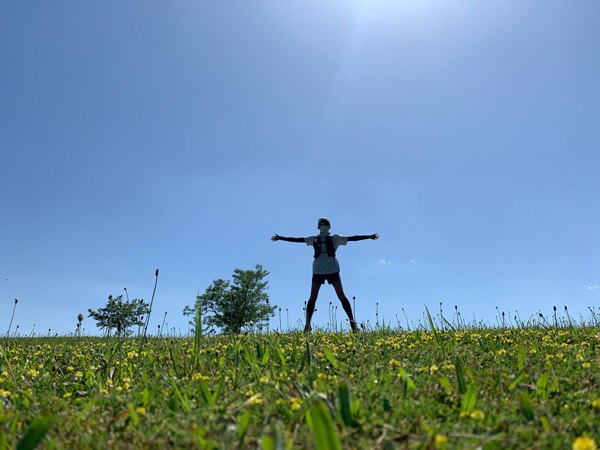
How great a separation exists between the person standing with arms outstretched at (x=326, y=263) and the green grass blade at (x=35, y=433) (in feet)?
26.5

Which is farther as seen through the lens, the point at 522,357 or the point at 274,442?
the point at 522,357

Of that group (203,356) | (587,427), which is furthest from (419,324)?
(587,427)

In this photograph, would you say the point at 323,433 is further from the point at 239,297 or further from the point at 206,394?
the point at 239,297

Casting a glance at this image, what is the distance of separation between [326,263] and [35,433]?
8524 millimetres

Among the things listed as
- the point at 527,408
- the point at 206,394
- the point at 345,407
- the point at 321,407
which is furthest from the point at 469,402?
the point at 206,394

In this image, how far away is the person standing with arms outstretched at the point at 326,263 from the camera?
408 inches

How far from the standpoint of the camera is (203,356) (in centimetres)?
611

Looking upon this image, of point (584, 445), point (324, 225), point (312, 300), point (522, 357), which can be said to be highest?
point (324, 225)

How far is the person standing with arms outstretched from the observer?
408 inches

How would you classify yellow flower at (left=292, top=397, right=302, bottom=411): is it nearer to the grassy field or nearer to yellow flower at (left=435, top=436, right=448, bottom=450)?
the grassy field

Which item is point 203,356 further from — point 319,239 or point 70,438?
point 319,239

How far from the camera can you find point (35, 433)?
7.68ft

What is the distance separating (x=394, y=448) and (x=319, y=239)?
8.94 m

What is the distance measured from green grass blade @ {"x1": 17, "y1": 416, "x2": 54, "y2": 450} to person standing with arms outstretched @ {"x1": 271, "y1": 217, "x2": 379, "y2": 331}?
26.5 ft
